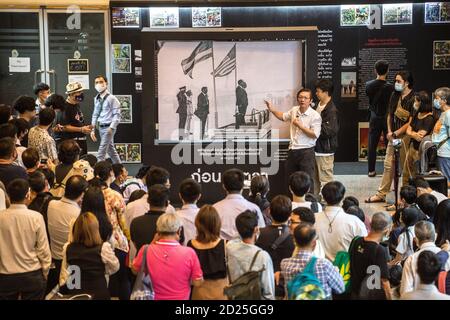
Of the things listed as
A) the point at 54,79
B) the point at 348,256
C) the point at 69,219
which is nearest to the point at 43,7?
the point at 54,79

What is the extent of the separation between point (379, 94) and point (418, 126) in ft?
6.80

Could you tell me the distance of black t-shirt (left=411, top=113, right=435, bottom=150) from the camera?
1016 centimetres

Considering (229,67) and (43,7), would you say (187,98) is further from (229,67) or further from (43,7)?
(43,7)

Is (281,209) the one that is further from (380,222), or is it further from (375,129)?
(375,129)

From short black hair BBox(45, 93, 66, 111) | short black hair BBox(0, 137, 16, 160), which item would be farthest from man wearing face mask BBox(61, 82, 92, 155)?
short black hair BBox(0, 137, 16, 160)

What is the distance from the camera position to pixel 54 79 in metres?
14.2

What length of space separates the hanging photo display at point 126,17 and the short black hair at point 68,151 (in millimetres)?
6509

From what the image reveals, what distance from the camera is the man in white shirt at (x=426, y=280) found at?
5188mm

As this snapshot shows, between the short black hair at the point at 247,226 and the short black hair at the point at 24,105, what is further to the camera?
the short black hair at the point at 24,105

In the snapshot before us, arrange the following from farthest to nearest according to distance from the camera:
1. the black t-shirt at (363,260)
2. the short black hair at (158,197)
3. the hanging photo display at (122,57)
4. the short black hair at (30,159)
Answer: the hanging photo display at (122,57), the short black hair at (30,159), the short black hair at (158,197), the black t-shirt at (363,260)

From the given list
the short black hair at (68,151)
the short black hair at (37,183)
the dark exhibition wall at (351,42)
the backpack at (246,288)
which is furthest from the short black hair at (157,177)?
the dark exhibition wall at (351,42)

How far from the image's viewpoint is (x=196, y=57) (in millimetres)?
10680

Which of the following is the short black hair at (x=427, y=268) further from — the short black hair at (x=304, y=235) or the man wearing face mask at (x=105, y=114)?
the man wearing face mask at (x=105, y=114)

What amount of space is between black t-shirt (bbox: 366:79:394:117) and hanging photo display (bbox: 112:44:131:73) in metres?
4.25
